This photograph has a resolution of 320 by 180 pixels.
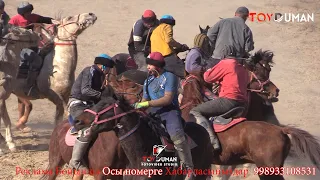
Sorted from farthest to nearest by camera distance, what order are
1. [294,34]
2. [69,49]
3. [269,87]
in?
1. [294,34]
2. [69,49]
3. [269,87]

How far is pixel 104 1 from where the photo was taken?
30141mm

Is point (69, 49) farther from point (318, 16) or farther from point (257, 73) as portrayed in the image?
point (318, 16)

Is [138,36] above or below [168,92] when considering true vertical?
below

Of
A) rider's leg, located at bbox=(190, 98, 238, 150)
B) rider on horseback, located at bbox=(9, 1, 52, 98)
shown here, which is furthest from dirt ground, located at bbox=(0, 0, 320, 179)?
rider's leg, located at bbox=(190, 98, 238, 150)

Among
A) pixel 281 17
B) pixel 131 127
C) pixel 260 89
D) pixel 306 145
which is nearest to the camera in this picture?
pixel 131 127

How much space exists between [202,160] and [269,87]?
358 centimetres

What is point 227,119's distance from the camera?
10992 mm

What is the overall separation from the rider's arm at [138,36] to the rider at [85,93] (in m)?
4.00

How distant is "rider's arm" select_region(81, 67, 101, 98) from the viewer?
10.2m

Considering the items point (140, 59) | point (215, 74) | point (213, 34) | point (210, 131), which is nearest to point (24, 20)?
point (140, 59)

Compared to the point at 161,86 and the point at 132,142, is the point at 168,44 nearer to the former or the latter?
the point at 161,86

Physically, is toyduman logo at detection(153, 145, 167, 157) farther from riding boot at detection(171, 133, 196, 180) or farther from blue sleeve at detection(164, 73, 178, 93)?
blue sleeve at detection(164, 73, 178, 93)

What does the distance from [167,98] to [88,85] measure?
1.62m

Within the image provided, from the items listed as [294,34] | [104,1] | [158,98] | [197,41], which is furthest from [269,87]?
[104,1]
